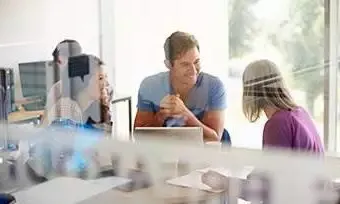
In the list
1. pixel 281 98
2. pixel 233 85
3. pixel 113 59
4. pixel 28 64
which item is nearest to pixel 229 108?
pixel 233 85

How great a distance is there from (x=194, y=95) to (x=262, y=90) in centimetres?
24

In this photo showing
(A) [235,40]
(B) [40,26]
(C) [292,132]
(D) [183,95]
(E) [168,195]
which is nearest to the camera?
(C) [292,132]

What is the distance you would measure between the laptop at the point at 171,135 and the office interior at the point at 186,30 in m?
0.04

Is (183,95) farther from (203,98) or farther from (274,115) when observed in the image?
A: (274,115)

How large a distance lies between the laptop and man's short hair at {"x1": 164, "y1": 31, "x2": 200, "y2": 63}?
0.26 m

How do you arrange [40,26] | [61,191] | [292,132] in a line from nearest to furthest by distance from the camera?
[292,132] → [61,191] → [40,26]

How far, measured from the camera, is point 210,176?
124 centimetres

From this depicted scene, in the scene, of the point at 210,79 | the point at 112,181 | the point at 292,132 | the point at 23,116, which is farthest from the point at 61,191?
the point at 292,132

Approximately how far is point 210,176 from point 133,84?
531mm

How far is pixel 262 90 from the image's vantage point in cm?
134

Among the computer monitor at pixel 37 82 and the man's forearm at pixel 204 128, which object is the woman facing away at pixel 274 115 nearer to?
the man's forearm at pixel 204 128

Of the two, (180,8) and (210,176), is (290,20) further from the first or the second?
(210,176)

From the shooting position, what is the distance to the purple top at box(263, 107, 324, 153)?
3.84 ft

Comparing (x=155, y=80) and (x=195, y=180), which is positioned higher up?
(x=155, y=80)
